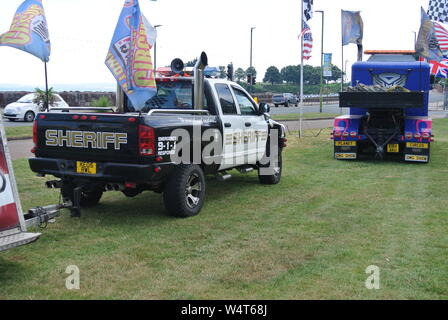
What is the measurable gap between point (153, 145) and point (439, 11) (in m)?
19.0

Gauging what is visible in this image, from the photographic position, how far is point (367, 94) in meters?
12.5

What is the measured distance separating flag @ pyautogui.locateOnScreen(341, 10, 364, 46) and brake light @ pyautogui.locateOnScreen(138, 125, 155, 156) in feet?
40.5

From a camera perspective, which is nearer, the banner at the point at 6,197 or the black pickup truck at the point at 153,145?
the banner at the point at 6,197

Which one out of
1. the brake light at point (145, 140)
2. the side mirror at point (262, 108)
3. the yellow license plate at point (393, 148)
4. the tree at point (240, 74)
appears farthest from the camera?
the tree at point (240, 74)

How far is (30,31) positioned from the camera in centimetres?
971

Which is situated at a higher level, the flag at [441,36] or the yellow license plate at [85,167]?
the flag at [441,36]

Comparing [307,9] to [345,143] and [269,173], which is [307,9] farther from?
[269,173]

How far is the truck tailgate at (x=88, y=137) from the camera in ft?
20.7

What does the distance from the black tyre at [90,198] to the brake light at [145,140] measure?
1730mm

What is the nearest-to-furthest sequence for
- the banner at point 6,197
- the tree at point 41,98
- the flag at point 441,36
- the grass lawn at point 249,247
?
1. the grass lawn at point 249,247
2. the banner at point 6,197
3. the flag at point 441,36
4. the tree at point 41,98

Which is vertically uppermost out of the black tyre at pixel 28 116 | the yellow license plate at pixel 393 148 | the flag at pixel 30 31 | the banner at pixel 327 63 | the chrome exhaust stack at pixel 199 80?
the banner at pixel 327 63

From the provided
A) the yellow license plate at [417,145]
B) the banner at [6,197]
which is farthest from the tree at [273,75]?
the banner at [6,197]

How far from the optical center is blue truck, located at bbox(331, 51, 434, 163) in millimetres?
12430

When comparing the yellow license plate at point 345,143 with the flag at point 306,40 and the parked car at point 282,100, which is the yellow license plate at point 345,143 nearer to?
the flag at point 306,40
